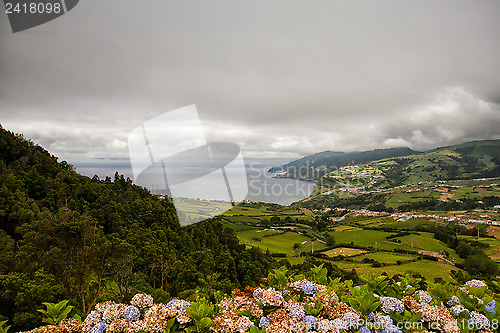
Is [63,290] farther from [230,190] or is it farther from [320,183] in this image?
[320,183]

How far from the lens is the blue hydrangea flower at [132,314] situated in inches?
92.6

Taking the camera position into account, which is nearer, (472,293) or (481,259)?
(472,293)

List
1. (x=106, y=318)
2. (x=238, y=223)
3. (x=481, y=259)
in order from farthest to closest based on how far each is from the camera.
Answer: (x=238, y=223), (x=481, y=259), (x=106, y=318)

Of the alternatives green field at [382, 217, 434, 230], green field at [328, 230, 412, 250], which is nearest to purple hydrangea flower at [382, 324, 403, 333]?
green field at [328, 230, 412, 250]

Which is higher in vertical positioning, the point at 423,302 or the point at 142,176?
the point at 142,176

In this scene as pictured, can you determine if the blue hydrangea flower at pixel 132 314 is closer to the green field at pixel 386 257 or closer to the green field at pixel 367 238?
the green field at pixel 386 257

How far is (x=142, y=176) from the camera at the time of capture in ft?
31.2

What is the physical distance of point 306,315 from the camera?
236 centimetres

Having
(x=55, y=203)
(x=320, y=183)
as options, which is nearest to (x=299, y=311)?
(x=55, y=203)

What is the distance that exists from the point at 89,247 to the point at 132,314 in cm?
986

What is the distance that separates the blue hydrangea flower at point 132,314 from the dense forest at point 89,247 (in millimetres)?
1714

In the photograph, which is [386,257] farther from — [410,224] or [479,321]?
[479,321]

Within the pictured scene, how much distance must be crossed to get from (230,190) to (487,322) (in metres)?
9.91

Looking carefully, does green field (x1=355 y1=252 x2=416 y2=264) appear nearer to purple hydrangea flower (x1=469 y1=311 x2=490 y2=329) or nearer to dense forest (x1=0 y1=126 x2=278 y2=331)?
dense forest (x1=0 y1=126 x2=278 y2=331)
